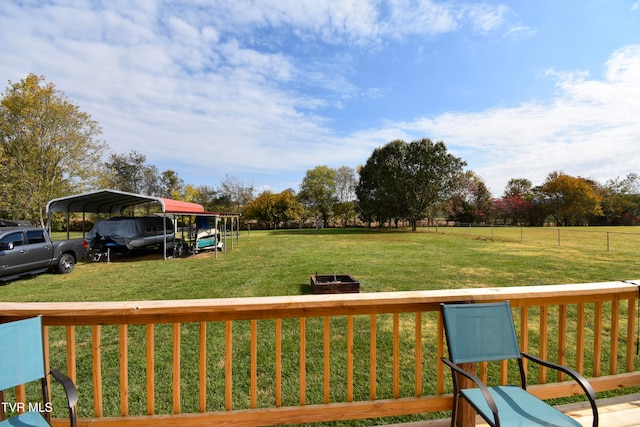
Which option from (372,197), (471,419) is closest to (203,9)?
(471,419)

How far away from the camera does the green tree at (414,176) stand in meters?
27.9

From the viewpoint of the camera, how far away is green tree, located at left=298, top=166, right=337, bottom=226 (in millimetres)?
38781

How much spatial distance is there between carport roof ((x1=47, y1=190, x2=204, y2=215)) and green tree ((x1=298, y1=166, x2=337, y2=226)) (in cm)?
2386

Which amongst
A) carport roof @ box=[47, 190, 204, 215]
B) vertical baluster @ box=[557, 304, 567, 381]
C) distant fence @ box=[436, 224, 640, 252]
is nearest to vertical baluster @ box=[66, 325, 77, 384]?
vertical baluster @ box=[557, 304, 567, 381]

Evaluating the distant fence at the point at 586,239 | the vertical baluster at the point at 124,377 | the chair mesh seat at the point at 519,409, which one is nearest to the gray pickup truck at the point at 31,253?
the vertical baluster at the point at 124,377

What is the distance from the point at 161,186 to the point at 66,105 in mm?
25145

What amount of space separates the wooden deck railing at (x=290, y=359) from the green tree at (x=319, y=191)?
116ft

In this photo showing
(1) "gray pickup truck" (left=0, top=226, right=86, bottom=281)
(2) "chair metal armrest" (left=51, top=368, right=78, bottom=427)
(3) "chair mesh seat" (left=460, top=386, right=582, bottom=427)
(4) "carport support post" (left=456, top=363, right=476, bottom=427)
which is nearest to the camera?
(2) "chair metal armrest" (left=51, top=368, right=78, bottom=427)

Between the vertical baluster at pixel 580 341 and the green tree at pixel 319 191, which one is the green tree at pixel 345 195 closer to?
the green tree at pixel 319 191

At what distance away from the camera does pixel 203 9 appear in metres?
6.15

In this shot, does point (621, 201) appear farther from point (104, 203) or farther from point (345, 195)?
point (104, 203)

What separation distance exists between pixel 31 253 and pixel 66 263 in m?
1.31

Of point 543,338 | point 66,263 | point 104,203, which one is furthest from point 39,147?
point 543,338

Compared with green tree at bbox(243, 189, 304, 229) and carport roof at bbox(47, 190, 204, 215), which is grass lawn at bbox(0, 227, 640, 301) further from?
green tree at bbox(243, 189, 304, 229)
